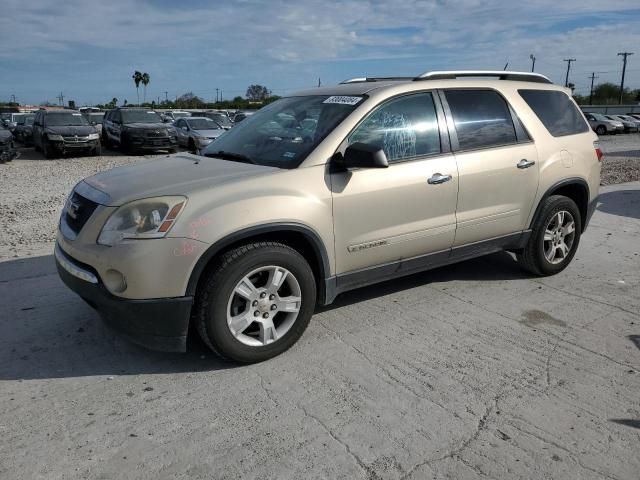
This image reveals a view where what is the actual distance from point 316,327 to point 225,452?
5.23 ft

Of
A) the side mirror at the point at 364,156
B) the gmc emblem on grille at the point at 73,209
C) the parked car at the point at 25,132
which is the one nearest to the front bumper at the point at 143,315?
the gmc emblem on grille at the point at 73,209

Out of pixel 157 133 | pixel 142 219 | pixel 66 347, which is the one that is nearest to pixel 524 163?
pixel 142 219

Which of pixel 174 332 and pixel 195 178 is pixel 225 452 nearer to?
pixel 174 332

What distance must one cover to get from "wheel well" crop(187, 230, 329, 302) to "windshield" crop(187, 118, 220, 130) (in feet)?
58.1

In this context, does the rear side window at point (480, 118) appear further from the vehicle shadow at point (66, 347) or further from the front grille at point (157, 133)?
the front grille at point (157, 133)

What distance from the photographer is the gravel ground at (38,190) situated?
6508 millimetres

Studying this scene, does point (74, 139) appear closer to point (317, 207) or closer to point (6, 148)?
point (6, 148)

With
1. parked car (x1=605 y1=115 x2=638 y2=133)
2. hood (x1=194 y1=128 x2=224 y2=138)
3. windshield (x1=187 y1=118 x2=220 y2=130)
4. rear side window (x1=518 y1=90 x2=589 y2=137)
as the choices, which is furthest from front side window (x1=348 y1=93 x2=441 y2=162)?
parked car (x1=605 y1=115 x2=638 y2=133)

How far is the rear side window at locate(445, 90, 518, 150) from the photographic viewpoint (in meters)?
4.52

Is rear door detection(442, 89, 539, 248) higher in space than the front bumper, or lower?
higher

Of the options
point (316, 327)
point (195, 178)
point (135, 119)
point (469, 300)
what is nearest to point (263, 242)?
point (195, 178)

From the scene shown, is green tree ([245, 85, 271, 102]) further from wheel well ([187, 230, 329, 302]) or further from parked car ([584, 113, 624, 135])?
wheel well ([187, 230, 329, 302])

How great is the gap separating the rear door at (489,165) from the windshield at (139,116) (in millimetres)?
17198

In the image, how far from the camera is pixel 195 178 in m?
3.63
